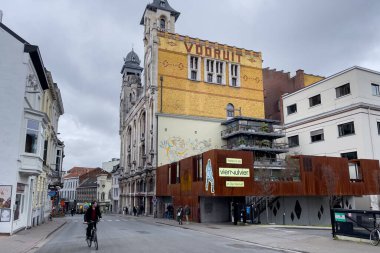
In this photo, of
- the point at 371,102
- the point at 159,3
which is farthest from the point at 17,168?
the point at 159,3

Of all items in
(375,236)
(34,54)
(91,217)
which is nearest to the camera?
(91,217)

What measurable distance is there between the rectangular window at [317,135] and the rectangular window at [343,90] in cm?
488

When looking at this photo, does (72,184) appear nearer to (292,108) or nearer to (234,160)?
(292,108)

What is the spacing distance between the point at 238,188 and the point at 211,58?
92.1 ft

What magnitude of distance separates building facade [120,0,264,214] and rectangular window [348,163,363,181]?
18815 mm

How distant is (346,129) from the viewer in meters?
37.4

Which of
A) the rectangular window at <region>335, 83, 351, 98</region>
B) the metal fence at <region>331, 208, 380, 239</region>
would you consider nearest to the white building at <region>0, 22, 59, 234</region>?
the metal fence at <region>331, 208, 380, 239</region>

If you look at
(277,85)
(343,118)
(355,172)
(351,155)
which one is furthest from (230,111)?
(355,172)

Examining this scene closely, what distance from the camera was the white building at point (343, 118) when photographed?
117 ft

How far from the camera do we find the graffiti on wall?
4500 centimetres

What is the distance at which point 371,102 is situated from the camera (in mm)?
36719

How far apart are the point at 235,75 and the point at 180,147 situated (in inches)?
602

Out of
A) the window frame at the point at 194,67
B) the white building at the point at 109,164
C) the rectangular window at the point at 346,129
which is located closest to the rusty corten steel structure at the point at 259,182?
the rectangular window at the point at 346,129

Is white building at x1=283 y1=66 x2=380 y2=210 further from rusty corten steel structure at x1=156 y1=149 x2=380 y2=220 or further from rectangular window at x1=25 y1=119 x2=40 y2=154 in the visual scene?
rectangular window at x1=25 y1=119 x2=40 y2=154
